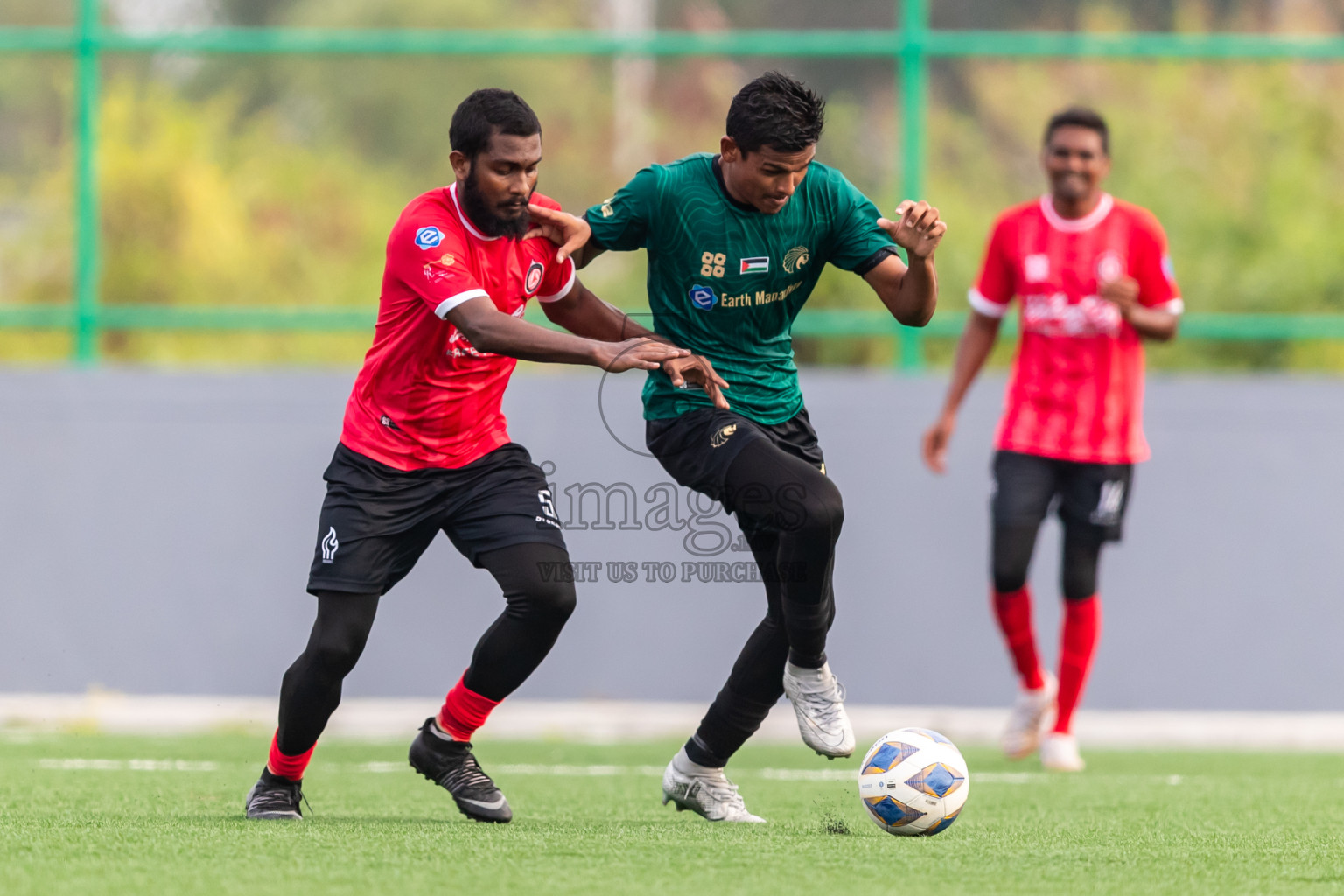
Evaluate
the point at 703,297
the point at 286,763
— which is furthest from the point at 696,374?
the point at 286,763

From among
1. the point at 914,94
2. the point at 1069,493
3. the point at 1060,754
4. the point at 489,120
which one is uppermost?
the point at 914,94

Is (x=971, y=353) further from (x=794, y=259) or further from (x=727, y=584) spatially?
(x=794, y=259)

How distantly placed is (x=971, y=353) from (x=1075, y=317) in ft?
1.72

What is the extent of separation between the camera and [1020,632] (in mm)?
6590

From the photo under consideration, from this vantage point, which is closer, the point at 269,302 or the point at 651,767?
the point at 651,767

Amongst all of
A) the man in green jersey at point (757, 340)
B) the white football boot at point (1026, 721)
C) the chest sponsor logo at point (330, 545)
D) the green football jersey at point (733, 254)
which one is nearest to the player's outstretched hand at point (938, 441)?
the white football boot at point (1026, 721)

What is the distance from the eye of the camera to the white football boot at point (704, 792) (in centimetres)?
471

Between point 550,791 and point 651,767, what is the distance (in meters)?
0.98

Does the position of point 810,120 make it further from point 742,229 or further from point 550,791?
point 550,791

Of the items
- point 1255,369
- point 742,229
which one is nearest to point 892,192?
point 1255,369

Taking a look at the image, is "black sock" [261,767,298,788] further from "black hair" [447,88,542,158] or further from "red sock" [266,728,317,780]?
"black hair" [447,88,542,158]

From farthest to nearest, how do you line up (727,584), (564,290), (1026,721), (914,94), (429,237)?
(914,94), (727,584), (1026,721), (564,290), (429,237)

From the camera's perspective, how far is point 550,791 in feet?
17.8

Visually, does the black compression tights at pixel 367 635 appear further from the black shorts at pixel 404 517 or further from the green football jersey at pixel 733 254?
the green football jersey at pixel 733 254
